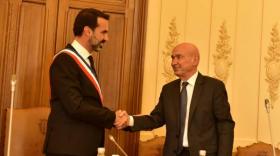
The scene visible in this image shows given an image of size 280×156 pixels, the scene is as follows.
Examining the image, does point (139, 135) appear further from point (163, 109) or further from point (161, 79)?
point (163, 109)

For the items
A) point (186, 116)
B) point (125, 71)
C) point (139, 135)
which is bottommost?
point (139, 135)

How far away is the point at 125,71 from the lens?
4461mm

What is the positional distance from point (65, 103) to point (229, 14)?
2.35 metres

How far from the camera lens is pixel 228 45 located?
4535 millimetres

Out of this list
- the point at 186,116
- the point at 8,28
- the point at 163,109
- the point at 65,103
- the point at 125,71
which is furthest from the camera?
the point at 125,71

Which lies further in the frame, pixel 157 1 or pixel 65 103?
pixel 157 1

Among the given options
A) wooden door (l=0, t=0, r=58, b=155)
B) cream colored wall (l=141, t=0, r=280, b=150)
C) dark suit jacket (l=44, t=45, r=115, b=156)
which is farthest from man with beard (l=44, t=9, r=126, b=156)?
cream colored wall (l=141, t=0, r=280, b=150)

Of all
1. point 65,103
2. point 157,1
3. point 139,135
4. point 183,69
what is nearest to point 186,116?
point 183,69

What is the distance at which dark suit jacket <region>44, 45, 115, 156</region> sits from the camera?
2857 mm

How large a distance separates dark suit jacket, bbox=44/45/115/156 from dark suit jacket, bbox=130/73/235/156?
1.91ft

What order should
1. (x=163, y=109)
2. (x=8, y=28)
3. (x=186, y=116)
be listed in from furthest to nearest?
(x=8, y=28)
(x=163, y=109)
(x=186, y=116)

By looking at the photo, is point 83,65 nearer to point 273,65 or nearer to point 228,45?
point 228,45

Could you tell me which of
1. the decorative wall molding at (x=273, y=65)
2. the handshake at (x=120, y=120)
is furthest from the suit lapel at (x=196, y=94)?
the decorative wall molding at (x=273, y=65)

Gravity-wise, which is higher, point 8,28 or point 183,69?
point 8,28
